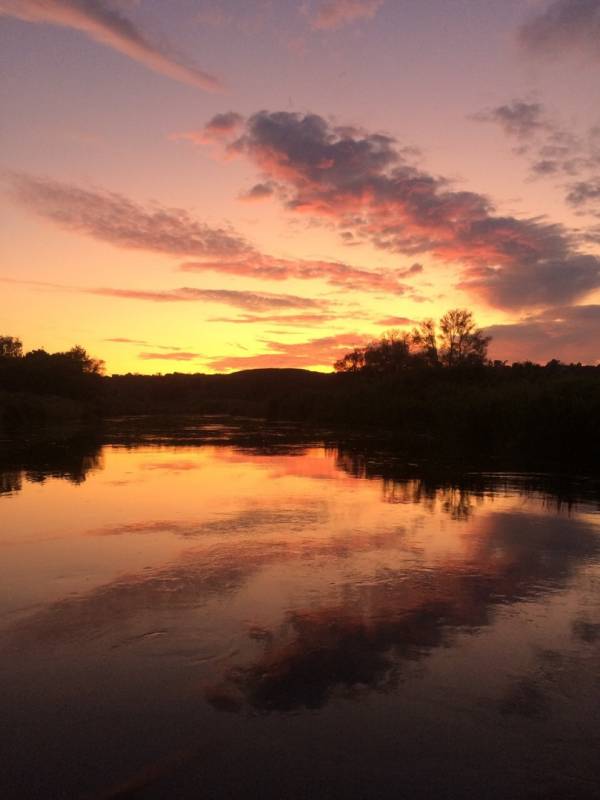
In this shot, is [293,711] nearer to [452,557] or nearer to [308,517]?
[452,557]


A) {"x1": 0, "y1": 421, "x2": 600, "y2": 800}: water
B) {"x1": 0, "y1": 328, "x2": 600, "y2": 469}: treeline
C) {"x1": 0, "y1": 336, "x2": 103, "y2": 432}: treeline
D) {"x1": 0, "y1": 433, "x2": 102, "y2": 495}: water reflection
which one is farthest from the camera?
{"x1": 0, "y1": 336, "x2": 103, "y2": 432}: treeline

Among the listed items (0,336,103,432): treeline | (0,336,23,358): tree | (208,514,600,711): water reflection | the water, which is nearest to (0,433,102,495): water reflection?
the water

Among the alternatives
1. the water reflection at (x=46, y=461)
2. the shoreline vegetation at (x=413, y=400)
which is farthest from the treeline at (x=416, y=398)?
the water reflection at (x=46, y=461)

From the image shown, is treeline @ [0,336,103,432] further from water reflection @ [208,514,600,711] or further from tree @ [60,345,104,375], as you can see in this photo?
water reflection @ [208,514,600,711]

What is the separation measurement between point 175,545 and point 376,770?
7.07m

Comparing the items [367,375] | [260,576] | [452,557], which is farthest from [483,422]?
[367,375]

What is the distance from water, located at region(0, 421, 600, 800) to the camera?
4805 millimetres

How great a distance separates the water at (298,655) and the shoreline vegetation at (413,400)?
16.7 metres

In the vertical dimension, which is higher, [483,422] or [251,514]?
[483,422]

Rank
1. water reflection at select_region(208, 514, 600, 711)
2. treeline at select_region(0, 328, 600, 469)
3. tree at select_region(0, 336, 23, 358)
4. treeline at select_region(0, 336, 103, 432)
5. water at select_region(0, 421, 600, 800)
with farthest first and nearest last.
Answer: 1. tree at select_region(0, 336, 23, 358)
2. treeline at select_region(0, 336, 103, 432)
3. treeline at select_region(0, 328, 600, 469)
4. water reflection at select_region(208, 514, 600, 711)
5. water at select_region(0, 421, 600, 800)

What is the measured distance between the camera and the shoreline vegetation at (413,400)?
30.0 meters

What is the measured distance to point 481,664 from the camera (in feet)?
21.4

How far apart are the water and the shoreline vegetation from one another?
54.8 feet

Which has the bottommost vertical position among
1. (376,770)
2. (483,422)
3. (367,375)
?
(376,770)
